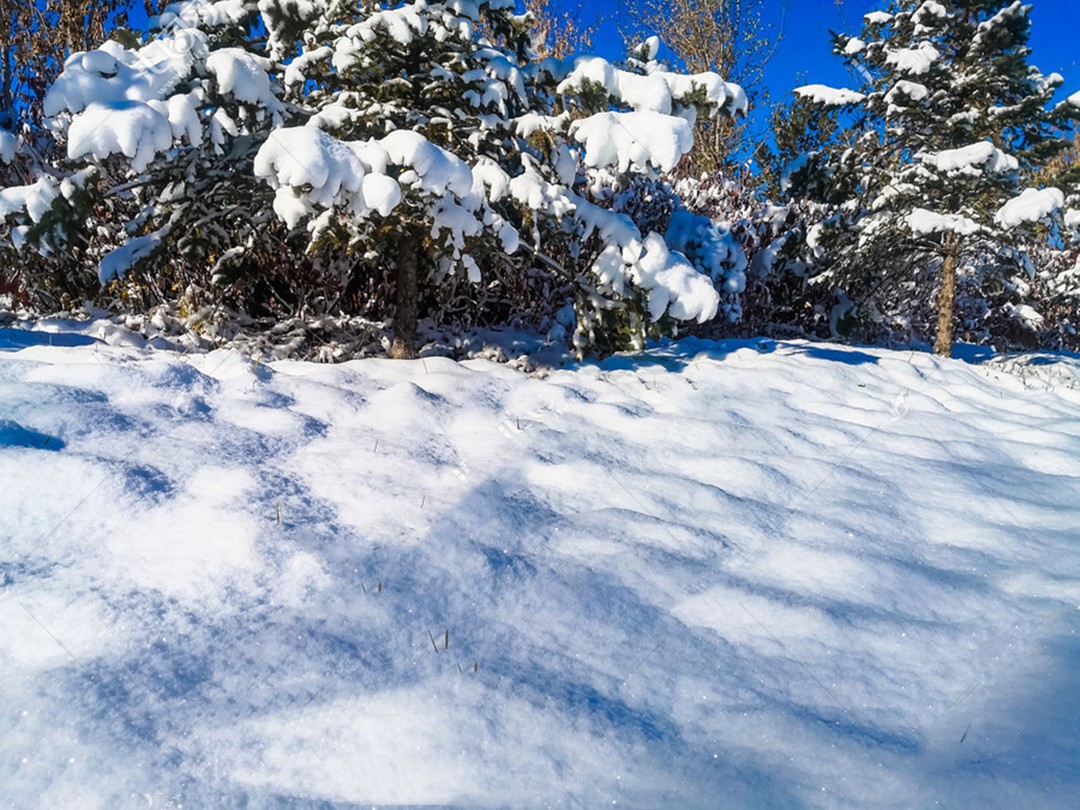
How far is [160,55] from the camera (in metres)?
2.81

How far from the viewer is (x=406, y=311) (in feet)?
12.4

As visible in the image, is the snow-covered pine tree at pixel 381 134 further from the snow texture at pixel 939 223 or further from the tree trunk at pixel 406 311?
the snow texture at pixel 939 223

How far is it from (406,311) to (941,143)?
529cm

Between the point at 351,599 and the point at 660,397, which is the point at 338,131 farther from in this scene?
the point at 351,599

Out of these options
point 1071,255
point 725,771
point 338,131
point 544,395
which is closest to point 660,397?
point 544,395

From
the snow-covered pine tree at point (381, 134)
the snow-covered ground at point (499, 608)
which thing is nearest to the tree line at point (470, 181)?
the snow-covered pine tree at point (381, 134)

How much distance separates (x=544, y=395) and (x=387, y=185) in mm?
1182

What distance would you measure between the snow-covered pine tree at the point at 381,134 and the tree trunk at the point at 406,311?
0.01 meters

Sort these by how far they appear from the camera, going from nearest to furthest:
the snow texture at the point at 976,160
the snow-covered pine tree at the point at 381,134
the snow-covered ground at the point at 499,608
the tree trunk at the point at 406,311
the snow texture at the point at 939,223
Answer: the snow-covered ground at the point at 499,608, the snow-covered pine tree at the point at 381,134, the tree trunk at the point at 406,311, the snow texture at the point at 976,160, the snow texture at the point at 939,223

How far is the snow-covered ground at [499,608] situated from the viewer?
1042 millimetres

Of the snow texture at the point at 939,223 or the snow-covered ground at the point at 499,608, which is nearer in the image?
the snow-covered ground at the point at 499,608

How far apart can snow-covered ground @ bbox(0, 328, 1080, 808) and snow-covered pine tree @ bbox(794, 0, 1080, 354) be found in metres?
3.59

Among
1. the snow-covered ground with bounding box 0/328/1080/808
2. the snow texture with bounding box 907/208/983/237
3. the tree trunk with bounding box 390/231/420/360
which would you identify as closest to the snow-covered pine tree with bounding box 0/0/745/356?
the tree trunk with bounding box 390/231/420/360

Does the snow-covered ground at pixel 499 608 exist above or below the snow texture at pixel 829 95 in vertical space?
below
